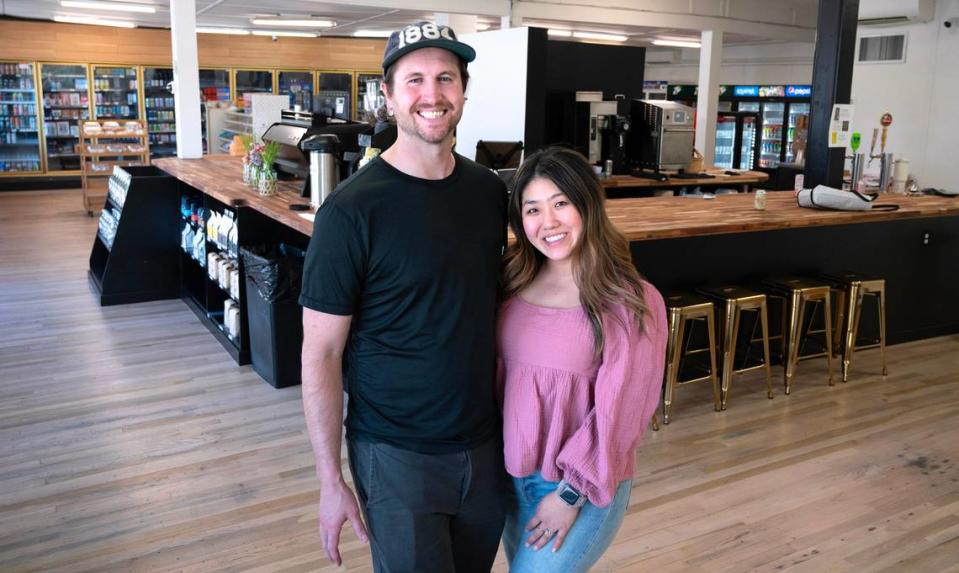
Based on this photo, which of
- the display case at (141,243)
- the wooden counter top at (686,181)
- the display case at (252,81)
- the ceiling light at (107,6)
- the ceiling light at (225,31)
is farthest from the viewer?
the display case at (252,81)

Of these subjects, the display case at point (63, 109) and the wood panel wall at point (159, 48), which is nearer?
the wood panel wall at point (159, 48)

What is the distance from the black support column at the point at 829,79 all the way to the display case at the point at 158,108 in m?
10.8

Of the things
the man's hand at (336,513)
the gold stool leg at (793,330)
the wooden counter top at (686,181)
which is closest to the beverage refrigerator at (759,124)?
the wooden counter top at (686,181)

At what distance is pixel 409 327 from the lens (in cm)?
162

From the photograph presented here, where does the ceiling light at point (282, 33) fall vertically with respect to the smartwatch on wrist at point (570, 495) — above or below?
above

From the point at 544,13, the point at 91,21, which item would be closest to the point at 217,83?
the point at 91,21

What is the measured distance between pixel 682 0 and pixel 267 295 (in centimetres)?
802

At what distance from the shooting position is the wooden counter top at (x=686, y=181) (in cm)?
691

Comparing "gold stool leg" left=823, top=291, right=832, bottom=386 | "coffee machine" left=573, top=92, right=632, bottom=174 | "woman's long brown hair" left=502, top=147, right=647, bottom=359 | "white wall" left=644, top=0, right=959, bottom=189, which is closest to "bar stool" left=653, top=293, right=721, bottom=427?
"gold stool leg" left=823, top=291, right=832, bottom=386

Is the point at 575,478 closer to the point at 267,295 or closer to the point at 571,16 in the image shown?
the point at 267,295

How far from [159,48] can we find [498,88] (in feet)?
28.5

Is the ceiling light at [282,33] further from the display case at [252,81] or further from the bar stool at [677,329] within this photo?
the bar stool at [677,329]

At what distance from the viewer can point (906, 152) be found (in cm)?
1027

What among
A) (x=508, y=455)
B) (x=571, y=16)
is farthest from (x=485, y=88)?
(x=508, y=455)
